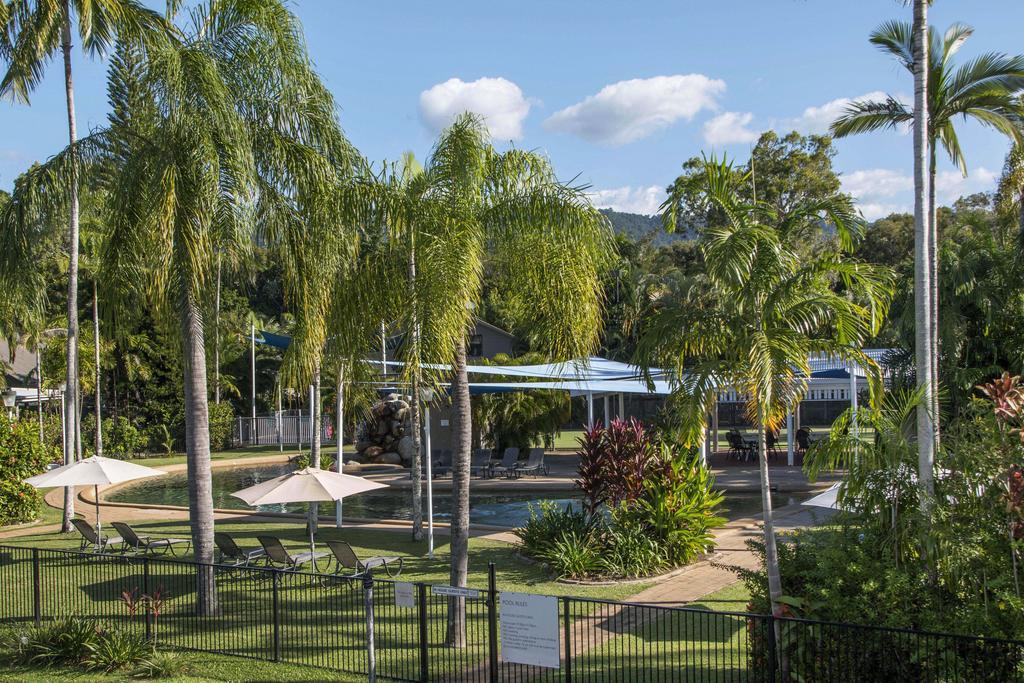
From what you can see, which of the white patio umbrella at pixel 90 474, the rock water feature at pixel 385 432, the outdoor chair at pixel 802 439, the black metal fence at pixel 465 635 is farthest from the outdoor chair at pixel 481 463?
the black metal fence at pixel 465 635

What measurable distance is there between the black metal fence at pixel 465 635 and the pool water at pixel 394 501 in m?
6.94

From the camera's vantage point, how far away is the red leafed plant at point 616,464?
583 inches

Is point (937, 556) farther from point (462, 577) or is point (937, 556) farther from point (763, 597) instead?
point (462, 577)

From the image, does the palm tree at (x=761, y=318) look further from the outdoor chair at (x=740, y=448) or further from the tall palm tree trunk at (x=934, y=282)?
the outdoor chair at (x=740, y=448)

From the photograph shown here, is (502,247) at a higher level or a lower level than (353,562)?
higher

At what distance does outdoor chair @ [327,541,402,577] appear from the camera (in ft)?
43.3

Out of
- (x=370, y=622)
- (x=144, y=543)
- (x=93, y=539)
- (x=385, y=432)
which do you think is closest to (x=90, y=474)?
(x=93, y=539)

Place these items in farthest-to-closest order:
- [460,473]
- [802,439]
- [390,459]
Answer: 1. [390,459]
2. [802,439]
3. [460,473]

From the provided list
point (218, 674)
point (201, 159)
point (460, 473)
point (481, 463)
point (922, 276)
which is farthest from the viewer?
point (481, 463)

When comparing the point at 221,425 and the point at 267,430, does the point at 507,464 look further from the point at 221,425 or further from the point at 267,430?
the point at 267,430

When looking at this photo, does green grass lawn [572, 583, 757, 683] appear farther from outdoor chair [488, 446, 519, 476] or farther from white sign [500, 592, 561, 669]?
outdoor chair [488, 446, 519, 476]

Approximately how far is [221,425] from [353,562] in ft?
114

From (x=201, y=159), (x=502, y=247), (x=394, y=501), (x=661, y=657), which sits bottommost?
(x=394, y=501)

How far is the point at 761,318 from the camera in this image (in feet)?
29.6
